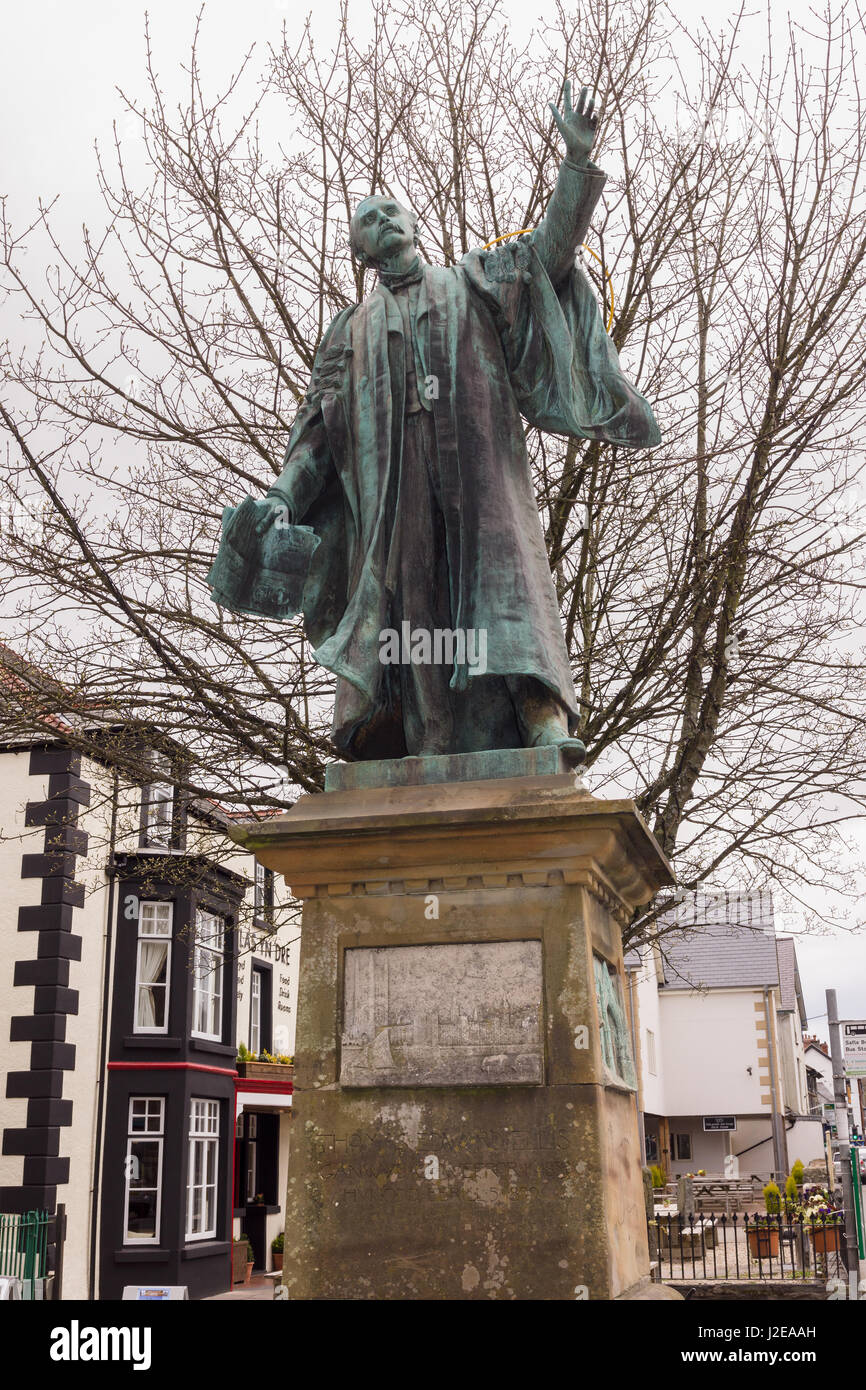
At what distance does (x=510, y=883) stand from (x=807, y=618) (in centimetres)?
763

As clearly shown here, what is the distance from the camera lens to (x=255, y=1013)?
99.1ft

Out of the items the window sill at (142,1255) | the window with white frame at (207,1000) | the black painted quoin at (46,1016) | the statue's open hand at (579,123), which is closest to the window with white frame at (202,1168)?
the window sill at (142,1255)

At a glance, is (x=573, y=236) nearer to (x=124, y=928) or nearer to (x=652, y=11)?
(x=652, y=11)

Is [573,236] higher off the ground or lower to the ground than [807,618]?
lower

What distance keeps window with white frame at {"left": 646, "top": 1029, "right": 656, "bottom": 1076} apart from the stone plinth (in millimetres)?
40127

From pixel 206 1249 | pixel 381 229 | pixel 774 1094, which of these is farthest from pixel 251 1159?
pixel 381 229

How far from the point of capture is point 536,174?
11.1m

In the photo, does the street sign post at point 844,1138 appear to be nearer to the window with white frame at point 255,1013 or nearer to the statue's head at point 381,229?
the statue's head at point 381,229

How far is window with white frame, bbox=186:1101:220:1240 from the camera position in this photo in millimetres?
24156

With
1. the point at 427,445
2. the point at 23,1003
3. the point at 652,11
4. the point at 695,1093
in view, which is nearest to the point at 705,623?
the point at 652,11

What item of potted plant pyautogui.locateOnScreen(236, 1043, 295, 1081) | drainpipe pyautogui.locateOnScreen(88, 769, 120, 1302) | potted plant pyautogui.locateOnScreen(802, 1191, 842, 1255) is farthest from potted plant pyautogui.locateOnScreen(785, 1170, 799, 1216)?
Result: drainpipe pyautogui.locateOnScreen(88, 769, 120, 1302)

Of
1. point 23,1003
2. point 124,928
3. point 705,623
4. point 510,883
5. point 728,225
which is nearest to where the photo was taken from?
point 510,883

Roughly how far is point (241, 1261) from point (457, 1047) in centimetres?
2546

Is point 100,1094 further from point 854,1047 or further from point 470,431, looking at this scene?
point 470,431
